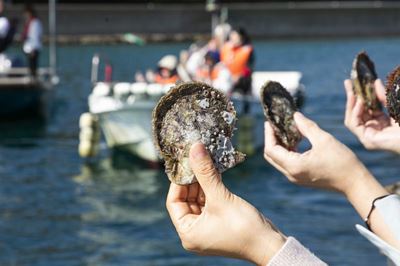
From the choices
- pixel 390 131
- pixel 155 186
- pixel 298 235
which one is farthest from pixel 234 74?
pixel 390 131

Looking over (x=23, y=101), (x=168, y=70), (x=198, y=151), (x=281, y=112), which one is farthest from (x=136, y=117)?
(x=198, y=151)

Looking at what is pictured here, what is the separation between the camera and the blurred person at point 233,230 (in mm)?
1913

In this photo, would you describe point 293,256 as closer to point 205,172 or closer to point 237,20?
point 205,172

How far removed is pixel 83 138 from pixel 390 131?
1557 centimetres

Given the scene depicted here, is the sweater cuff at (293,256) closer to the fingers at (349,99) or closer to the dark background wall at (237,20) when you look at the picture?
the fingers at (349,99)

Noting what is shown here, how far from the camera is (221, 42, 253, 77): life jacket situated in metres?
17.2

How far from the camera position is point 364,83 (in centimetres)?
297

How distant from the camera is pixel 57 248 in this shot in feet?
38.5

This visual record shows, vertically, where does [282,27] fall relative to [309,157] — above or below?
below

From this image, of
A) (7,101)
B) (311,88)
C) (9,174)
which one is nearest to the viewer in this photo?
(9,174)

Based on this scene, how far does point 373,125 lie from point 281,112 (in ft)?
1.26

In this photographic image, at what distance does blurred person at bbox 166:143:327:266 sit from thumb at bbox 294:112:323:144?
48cm

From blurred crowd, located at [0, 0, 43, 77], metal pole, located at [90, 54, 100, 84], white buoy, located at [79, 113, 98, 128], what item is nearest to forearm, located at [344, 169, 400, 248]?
metal pole, located at [90, 54, 100, 84]

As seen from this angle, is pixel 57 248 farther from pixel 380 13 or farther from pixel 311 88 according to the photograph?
pixel 380 13
